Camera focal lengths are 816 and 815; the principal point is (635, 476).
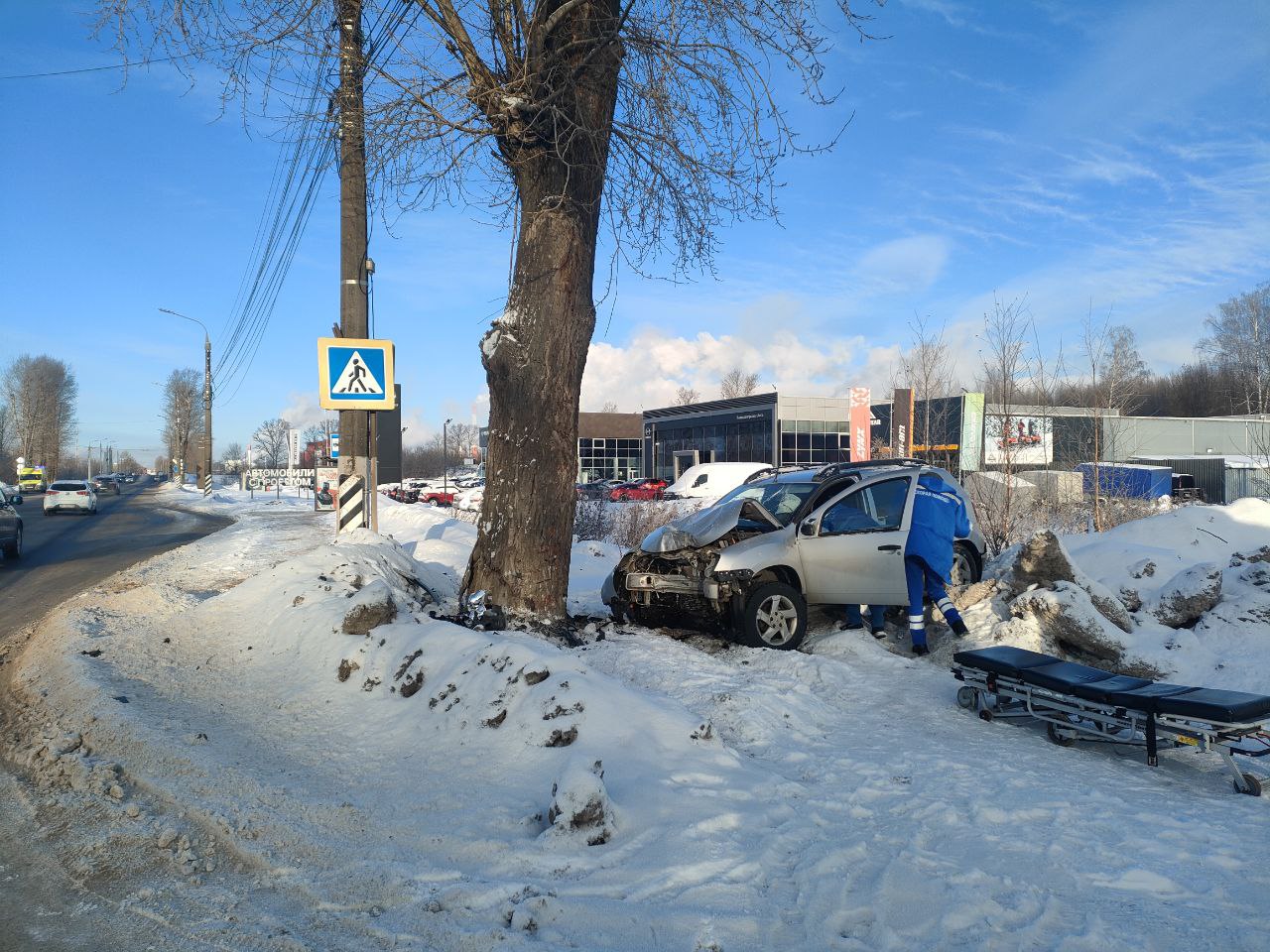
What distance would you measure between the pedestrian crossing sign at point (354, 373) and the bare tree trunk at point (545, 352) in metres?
4.15

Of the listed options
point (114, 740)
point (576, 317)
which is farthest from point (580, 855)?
point (576, 317)

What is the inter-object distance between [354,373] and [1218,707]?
9.71 metres

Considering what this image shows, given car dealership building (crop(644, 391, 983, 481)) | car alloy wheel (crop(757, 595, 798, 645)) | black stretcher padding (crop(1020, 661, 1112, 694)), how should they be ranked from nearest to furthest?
black stretcher padding (crop(1020, 661, 1112, 694)) < car alloy wheel (crop(757, 595, 798, 645)) < car dealership building (crop(644, 391, 983, 481))

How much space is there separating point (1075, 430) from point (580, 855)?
17154 millimetres

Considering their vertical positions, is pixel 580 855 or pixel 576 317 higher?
pixel 576 317

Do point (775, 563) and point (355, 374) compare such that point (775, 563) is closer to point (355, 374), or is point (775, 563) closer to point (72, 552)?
point (355, 374)

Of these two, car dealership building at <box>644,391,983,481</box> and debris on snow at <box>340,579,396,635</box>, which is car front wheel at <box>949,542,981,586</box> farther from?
car dealership building at <box>644,391,983,481</box>

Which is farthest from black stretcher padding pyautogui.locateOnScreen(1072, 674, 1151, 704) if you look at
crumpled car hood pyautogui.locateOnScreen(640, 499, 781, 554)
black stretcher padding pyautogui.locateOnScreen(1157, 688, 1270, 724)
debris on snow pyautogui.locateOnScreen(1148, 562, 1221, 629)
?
crumpled car hood pyautogui.locateOnScreen(640, 499, 781, 554)

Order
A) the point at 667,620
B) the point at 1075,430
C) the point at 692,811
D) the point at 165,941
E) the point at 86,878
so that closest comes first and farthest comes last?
the point at 165,941 < the point at 86,878 < the point at 692,811 < the point at 667,620 < the point at 1075,430

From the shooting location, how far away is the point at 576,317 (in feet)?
23.8

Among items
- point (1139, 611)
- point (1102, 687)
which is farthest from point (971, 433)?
point (1102, 687)

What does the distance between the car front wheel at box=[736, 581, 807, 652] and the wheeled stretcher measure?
6.04 feet

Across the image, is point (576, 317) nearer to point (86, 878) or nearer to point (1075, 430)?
point (86, 878)

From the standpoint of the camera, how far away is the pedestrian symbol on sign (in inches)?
423
